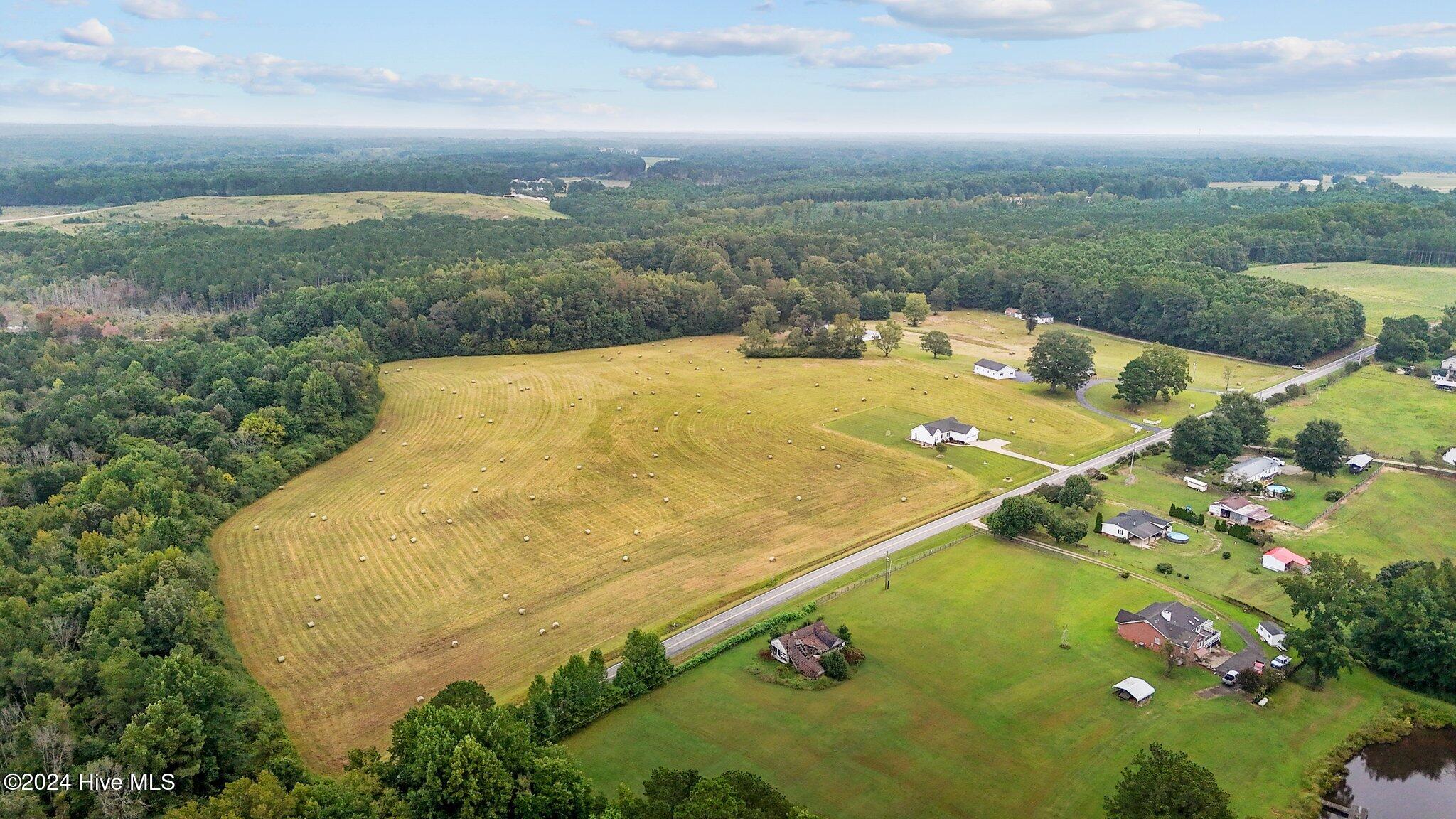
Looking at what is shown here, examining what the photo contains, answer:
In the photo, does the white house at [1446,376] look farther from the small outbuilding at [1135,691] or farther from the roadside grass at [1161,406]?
the small outbuilding at [1135,691]

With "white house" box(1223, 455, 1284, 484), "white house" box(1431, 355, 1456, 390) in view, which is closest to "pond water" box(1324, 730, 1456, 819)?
"white house" box(1223, 455, 1284, 484)

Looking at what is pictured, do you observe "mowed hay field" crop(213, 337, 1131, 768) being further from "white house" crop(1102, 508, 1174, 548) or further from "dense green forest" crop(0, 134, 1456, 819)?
"white house" crop(1102, 508, 1174, 548)

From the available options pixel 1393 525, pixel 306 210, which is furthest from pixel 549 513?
pixel 306 210

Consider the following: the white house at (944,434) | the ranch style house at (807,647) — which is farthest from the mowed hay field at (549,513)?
the ranch style house at (807,647)

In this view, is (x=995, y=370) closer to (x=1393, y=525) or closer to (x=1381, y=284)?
(x=1393, y=525)

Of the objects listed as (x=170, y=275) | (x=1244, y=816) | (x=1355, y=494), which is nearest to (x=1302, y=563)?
(x=1355, y=494)

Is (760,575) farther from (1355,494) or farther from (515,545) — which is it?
(1355,494)

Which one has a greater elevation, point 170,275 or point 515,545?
point 170,275
